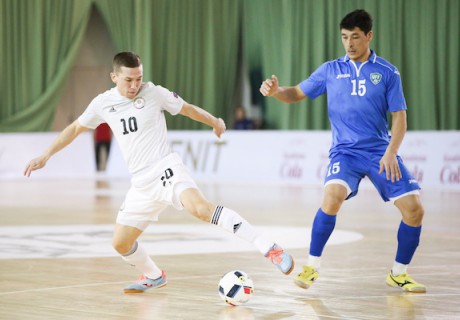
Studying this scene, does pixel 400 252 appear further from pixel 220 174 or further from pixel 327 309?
pixel 220 174

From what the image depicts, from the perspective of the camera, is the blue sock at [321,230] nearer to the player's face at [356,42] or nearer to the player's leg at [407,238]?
the player's leg at [407,238]

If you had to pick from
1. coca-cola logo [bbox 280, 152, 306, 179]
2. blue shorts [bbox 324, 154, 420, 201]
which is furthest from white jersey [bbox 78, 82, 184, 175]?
coca-cola logo [bbox 280, 152, 306, 179]

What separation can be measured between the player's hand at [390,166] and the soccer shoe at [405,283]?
77 cm

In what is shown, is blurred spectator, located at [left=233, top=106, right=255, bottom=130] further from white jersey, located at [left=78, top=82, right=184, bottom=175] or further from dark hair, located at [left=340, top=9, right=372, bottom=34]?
dark hair, located at [left=340, top=9, right=372, bottom=34]

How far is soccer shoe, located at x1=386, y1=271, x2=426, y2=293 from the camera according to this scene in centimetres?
675

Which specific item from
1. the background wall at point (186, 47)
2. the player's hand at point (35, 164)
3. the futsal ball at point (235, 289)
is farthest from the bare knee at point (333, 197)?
the background wall at point (186, 47)

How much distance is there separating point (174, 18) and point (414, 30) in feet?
22.7

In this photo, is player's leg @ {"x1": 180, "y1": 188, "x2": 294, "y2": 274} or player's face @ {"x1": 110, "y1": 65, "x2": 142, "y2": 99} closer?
player's leg @ {"x1": 180, "y1": 188, "x2": 294, "y2": 274}

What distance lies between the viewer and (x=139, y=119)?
6.89m

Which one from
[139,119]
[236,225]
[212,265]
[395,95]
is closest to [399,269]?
[395,95]

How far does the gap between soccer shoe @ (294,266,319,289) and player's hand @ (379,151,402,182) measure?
853 mm

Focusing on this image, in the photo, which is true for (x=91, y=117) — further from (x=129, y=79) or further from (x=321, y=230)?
(x=321, y=230)

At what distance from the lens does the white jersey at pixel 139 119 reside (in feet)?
22.5

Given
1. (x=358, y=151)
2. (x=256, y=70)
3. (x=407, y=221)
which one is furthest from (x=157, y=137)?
(x=256, y=70)
